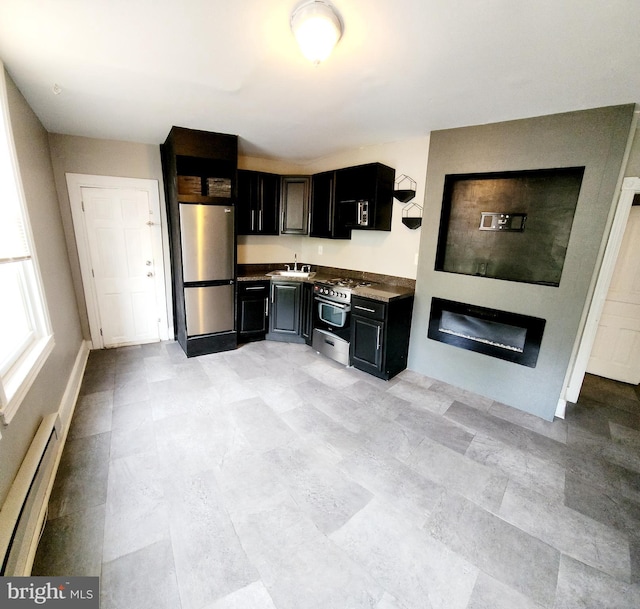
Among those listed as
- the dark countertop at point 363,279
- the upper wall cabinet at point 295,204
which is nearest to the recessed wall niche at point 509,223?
the dark countertop at point 363,279

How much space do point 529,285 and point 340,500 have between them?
2321 millimetres

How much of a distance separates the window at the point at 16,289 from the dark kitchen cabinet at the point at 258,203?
7.45 feet

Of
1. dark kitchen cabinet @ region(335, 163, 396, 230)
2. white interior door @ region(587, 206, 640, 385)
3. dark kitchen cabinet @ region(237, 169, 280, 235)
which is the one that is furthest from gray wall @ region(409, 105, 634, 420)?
dark kitchen cabinet @ region(237, 169, 280, 235)

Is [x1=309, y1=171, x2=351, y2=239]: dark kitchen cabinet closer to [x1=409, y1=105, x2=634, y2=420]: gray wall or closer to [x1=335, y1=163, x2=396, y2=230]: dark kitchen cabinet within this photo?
[x1=335, y1=163, x2=396, y2=230]: dark kitchen cabinet

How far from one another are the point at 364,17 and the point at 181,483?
2721mm

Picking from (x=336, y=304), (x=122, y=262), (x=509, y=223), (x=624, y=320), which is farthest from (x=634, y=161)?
(x=122, y=262)

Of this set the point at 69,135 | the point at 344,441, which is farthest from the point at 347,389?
the point at 69,135

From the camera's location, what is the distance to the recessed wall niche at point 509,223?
2.47m

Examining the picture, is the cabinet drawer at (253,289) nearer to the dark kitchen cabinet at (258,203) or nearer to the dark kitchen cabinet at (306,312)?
the dark kitchen cabinet at (306,312)

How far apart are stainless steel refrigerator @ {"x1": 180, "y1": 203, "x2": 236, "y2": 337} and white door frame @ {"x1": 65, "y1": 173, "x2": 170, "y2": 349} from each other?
854 mm

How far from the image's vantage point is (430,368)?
333cm

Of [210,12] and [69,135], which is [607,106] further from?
[69,135]

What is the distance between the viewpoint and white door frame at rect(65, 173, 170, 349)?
3.39 meters

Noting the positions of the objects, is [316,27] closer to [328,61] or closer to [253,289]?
[328,61]
